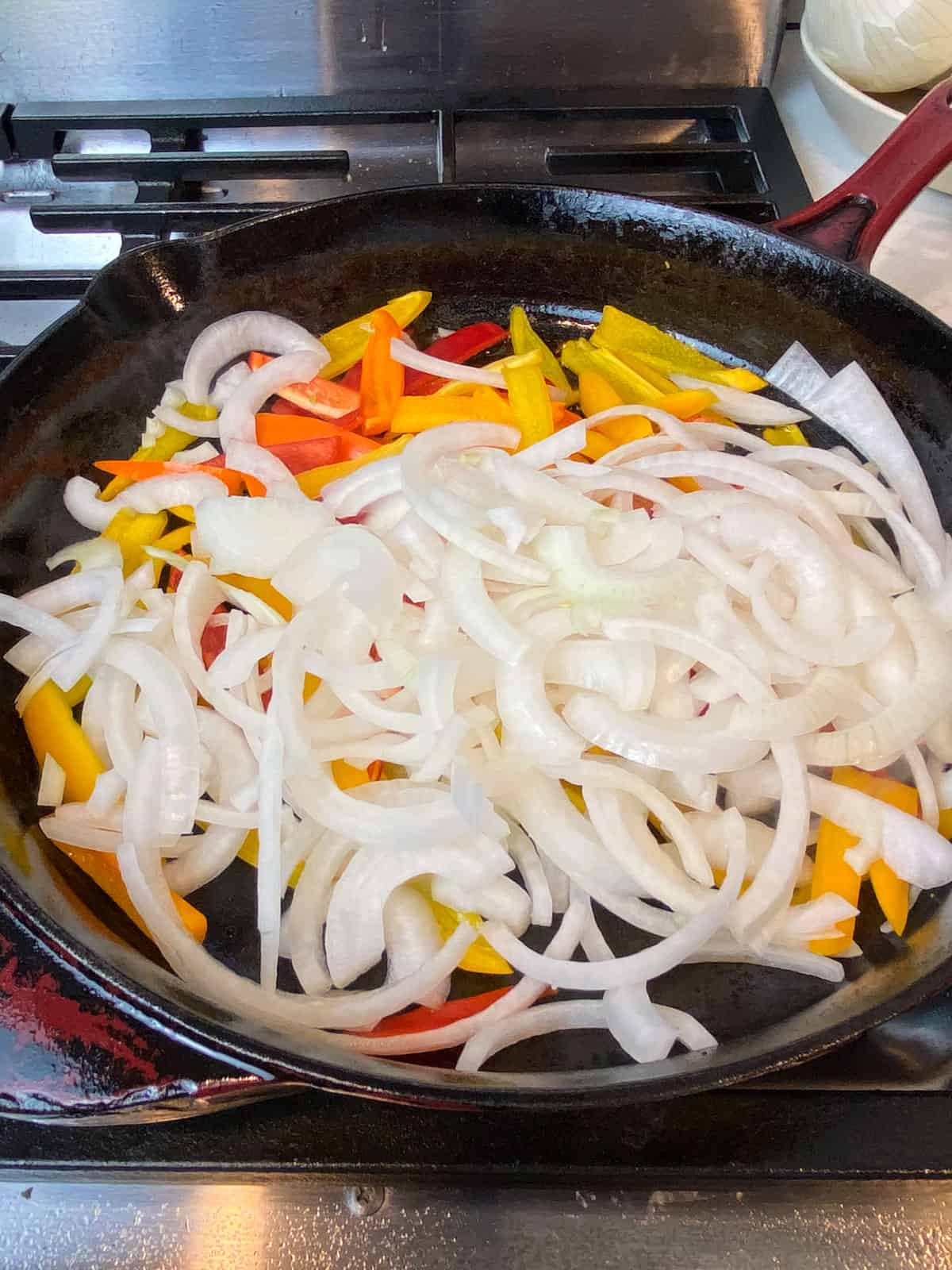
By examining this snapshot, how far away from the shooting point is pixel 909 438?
3.81 feet

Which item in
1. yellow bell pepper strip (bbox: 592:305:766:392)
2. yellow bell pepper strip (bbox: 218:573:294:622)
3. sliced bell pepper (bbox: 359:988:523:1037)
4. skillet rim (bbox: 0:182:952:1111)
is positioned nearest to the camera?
skillet rim (bbox: 0:182:952:1111)

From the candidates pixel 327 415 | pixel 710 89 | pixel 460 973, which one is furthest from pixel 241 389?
pixel 710 89

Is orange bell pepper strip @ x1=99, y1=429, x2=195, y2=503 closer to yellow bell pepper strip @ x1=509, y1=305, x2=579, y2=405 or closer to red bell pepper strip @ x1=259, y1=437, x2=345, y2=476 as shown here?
red bell pepper strip @ x1=259, y1=437, x2=345, y2=476

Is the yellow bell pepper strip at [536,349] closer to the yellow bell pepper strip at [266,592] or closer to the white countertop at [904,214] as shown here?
the yellow bell pepper strip at [266,592]

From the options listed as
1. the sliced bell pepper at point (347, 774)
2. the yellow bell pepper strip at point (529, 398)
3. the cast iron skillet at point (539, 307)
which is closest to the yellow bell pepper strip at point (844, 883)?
the cast iron skillet at point (539, 307)

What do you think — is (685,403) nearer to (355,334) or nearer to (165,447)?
(355,334)

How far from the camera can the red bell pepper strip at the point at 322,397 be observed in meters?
1.17

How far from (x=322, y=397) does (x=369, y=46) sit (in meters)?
0.78

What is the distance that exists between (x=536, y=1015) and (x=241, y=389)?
2.66 feet

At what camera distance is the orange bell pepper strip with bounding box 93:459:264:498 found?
3.56 feet

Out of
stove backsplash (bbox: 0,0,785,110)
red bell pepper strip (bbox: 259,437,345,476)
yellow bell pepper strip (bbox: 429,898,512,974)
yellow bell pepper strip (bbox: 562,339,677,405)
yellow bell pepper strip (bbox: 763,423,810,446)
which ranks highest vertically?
stove backsplash (bbox: 0,0,785,110)

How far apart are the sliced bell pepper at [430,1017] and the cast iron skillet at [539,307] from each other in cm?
4

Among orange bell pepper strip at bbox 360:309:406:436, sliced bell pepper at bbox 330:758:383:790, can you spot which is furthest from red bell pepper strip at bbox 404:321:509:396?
sliced bell pepper at bbox 330:758:383:790

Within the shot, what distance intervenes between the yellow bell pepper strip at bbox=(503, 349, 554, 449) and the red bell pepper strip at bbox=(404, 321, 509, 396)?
0.31 feet
